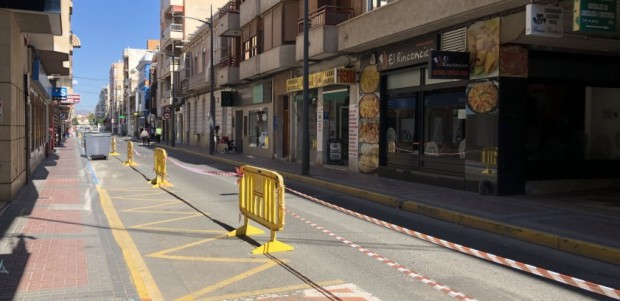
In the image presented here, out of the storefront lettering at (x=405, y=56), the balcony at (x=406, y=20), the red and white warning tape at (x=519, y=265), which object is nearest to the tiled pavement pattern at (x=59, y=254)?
the red and white warning tape at (x=519, y=265)

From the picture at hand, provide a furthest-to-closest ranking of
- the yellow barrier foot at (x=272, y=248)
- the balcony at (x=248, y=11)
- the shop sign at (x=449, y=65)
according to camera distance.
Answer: the balcony at (x=248, y=11), the shop sign at (x=449, y=65), the yellow barrier foot at (x=272, y=248)

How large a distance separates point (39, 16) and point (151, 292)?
8.33 metres

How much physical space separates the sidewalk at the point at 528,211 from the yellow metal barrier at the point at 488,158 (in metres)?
0.70

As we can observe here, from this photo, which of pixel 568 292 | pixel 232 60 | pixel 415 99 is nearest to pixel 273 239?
pixel 568 292

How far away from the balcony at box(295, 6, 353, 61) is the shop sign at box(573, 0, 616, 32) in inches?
399

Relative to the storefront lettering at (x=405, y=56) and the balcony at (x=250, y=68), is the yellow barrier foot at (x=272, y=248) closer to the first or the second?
the storefront lettering at (x=405, y=56)

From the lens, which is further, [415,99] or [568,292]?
[415,99]

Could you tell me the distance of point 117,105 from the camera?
5354 inches

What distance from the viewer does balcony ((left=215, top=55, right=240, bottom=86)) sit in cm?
3234

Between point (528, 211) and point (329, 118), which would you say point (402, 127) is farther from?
point (528, 211)

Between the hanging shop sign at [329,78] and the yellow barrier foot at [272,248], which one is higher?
the hanging shop sign at [329,78]

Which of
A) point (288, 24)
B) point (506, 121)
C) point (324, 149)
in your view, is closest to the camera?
point (506, 121)

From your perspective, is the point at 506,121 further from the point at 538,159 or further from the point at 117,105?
the point at 117,105

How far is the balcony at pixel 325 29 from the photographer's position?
19.3 metres
